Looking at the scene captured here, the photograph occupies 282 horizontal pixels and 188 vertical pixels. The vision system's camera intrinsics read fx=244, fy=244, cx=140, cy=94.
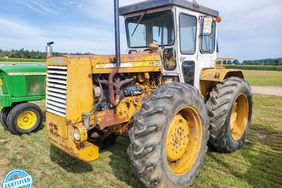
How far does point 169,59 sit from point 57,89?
2.02m

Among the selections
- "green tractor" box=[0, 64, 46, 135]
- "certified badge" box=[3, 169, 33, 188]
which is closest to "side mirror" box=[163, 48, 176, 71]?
"certified badge" box=[3, 169, 33, 188]

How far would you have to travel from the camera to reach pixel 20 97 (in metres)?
6.44

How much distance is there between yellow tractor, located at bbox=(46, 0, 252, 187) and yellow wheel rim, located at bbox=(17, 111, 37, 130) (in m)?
2.52

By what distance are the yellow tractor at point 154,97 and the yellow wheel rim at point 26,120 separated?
2.52 metres

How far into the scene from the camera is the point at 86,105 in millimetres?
3193

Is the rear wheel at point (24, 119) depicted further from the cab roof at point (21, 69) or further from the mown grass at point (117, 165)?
the cab roof at point (21, 69)

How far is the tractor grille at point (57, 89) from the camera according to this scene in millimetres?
3205

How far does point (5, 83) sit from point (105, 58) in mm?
4245

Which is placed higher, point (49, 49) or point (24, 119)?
point (49, 49)

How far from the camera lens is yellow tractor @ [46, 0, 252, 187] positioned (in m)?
3.05

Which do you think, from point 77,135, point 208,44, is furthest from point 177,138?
point 208,44

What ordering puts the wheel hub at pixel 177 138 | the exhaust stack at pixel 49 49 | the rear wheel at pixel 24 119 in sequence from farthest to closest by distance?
the rear wheel at pixel 24 119
the exhaust stack at pixel 49 49
the wheel hub at pixel 177 138

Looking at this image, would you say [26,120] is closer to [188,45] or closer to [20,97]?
[20,97]

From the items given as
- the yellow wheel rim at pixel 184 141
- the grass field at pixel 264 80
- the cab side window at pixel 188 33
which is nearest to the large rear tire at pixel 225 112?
the yellow wheel rim at pixel 184 141
